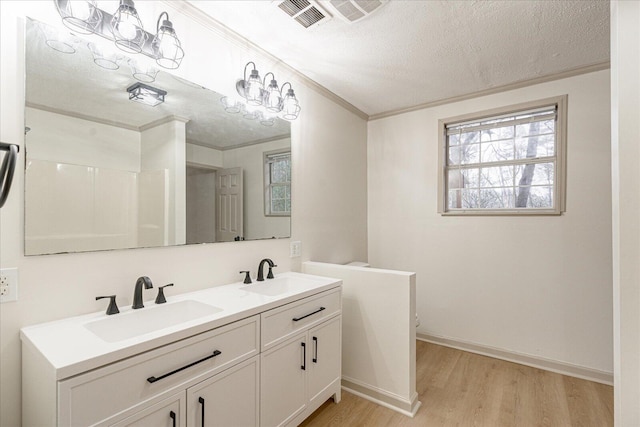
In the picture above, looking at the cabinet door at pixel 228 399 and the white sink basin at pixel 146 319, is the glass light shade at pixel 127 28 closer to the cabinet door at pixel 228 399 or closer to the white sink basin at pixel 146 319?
the white sink basin at pixel 146 319

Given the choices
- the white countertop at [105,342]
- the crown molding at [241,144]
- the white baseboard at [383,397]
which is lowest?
the white baseboard at [383,397]

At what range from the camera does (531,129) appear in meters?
2.73

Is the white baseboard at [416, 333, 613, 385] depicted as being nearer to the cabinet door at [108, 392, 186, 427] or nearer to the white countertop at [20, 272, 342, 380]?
the white countertop at [20, 272, 342, 380]

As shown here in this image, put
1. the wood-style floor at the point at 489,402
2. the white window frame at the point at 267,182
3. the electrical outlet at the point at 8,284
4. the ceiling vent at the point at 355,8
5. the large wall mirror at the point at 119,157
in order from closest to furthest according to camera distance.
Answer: the electrical outlet at the point at 8,284, the large wall mirror at the point at 119,157, the ceiling vent at the point at 355,8, the wood-style floor at the point at 489,402, the white window frame at the point at 267,182

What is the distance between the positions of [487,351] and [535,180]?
1.63 m

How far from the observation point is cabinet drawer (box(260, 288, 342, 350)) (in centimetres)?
153

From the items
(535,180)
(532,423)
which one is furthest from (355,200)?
(532,423)

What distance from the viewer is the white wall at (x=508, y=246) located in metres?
2.40

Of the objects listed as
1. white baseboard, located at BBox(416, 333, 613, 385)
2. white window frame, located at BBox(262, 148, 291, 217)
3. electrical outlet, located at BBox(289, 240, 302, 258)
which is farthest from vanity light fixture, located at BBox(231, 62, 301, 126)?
white baseboard, located at BBox(416, 333, 613, 385)

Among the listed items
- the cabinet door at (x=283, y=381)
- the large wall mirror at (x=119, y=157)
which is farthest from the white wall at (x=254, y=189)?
the cabinet door at (x=283, y=381)

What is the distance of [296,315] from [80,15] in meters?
1.73

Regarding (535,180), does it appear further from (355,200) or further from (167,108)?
(167,108)

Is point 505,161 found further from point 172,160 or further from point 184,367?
point 184,367

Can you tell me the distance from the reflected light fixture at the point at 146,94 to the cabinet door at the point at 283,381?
1426 millimetres
